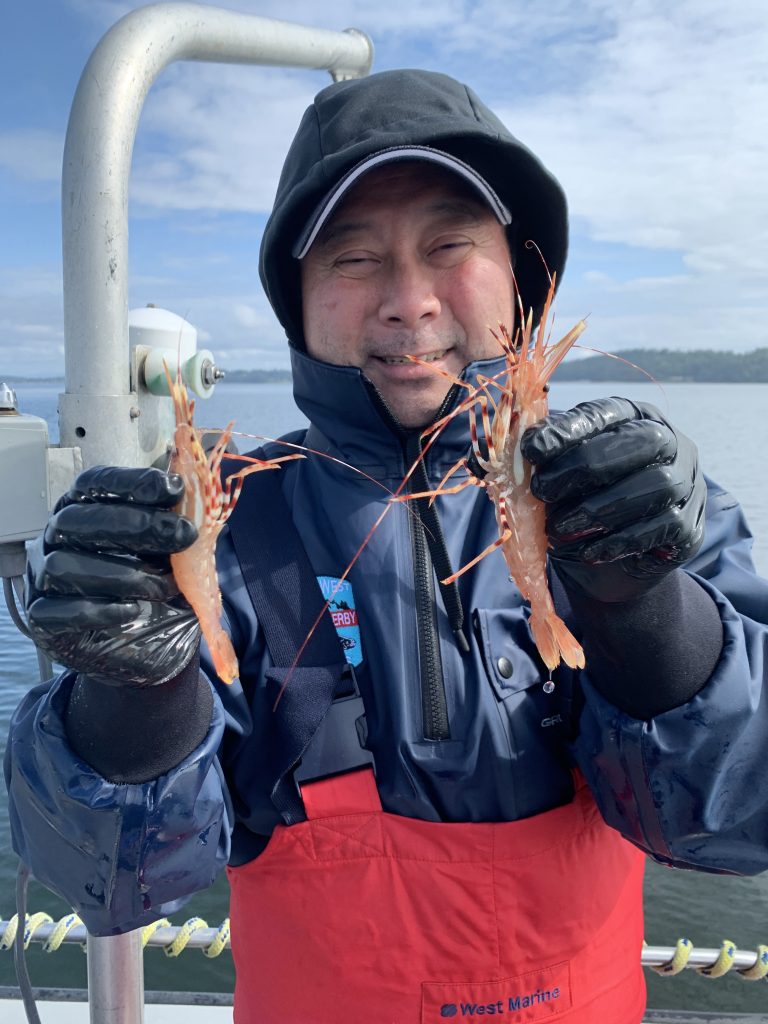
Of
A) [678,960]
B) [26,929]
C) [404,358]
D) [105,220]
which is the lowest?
[678,960]

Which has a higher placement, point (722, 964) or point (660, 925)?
point (722, 964)

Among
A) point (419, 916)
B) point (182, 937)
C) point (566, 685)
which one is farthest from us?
Result: point (182, 937)

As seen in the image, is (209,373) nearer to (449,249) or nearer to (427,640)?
(449,249)

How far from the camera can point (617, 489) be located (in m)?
1.95

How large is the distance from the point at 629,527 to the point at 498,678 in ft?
2.20

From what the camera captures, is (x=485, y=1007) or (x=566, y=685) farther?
(x=566, y=685)

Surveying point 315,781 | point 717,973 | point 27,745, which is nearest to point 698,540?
point 315,781

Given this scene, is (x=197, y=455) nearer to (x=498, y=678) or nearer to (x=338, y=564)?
(x=338, y=564)

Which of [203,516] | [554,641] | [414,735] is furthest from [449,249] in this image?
[414,735]

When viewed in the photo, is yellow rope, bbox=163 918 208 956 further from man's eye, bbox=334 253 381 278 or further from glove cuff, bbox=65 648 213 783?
man's eye, bbox=334 253 381 278

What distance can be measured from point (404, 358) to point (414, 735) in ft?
4.11

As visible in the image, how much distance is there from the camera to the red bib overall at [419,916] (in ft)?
7.20

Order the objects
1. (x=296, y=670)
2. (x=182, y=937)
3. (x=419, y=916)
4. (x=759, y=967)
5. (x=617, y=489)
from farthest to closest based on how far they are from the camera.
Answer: (x=182, y=937)
(x=759, y=967)
(x=296, y=670)
(x=419, y=916)
(x=617, y=489)

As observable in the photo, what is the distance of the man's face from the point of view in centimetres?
254
